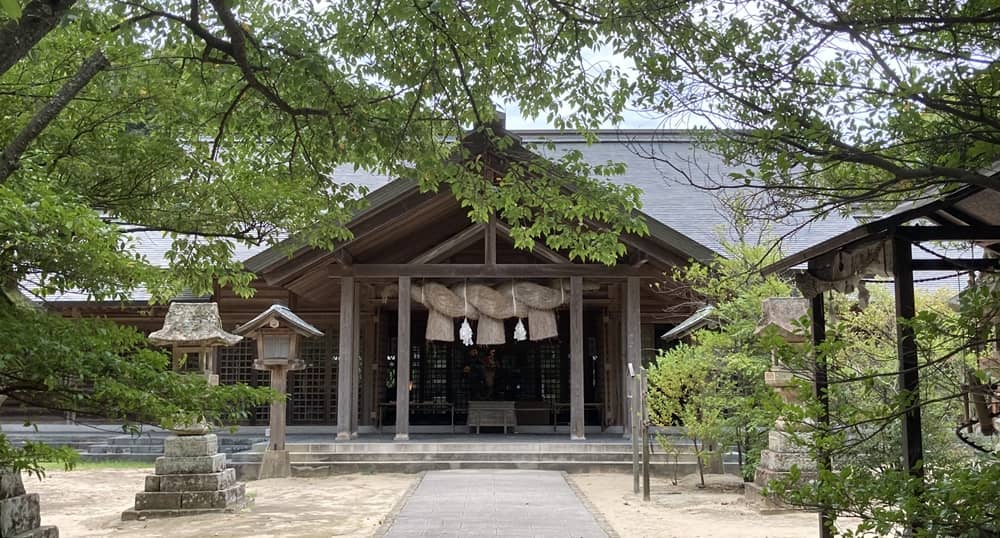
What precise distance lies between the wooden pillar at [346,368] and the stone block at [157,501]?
14.5 ft

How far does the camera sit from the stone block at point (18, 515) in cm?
574

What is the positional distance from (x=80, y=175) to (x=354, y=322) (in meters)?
8.44

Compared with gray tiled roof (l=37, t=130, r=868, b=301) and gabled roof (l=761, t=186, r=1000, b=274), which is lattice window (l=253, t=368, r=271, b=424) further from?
gabled roof (l=761, t=186, r=1000, b=274)

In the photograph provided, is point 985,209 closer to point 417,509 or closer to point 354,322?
point 417,509

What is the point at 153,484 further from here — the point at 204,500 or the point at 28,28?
the point at 28,28

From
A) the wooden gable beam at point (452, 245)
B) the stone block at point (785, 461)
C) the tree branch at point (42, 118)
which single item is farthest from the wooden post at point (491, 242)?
the tree branch at point (42, 118)

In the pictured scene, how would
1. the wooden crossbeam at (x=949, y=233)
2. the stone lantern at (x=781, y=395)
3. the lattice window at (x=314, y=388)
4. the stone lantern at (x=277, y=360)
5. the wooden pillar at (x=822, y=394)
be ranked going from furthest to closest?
the lattice window at (x=314, y=388)
the stone lantern at (x=277, y=360)
the stone lantern at (x=781, y=395)
the wooden crossbeam at (x=949, y=233)
the wooden pillar at (x=822, y=394)

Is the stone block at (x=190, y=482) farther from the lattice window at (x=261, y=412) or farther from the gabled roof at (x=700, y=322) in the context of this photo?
the lattice window at (x=261, y=412)

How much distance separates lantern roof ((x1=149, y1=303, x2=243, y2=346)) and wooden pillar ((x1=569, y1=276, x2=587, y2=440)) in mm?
5799

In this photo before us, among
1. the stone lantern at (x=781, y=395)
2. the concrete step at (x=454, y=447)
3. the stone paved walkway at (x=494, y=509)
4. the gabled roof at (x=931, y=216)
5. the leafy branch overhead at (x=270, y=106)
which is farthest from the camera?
the concrete step at (x=454, y=447)

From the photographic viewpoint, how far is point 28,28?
12.7 feet

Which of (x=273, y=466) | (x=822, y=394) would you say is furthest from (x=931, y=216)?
(x=273, y=466)

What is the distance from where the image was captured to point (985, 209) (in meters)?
4.69

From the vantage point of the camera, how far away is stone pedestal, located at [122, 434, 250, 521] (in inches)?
364
